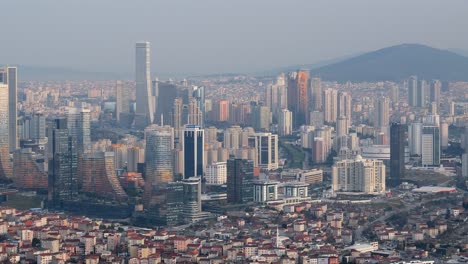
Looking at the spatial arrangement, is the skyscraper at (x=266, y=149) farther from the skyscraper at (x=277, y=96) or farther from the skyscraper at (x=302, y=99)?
the skyscraper at (x=277, y=96)

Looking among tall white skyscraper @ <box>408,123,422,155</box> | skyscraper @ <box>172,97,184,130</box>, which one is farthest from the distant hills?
tall white skyscraper @ <box>408,123,422,155</box>

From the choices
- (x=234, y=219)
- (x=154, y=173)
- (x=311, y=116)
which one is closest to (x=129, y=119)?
(x=311, y=116)

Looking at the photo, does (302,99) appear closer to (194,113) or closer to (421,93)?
(421,93)

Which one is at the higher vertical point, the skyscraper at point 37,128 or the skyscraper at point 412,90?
the skyscraper at point 412,90

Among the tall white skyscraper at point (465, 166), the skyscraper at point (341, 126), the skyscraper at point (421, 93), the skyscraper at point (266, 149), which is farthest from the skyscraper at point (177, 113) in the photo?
the skyscraper at point (421, 93)

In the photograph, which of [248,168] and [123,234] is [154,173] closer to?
[248,168]

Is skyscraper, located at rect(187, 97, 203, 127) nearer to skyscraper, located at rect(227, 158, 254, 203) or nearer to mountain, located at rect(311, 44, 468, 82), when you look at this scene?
mountain, located at rect(311, 44, 468, 82)

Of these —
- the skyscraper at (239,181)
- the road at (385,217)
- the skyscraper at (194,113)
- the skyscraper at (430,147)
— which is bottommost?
the road at (385,217)
